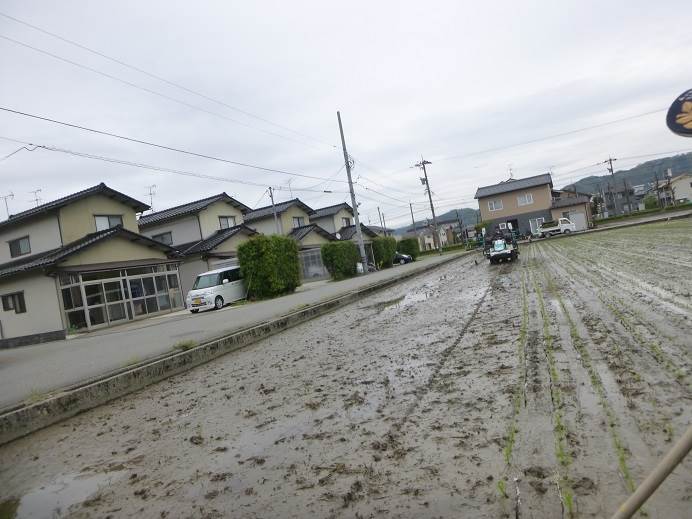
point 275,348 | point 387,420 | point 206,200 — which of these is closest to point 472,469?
point 387,420

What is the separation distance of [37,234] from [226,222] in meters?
11.8

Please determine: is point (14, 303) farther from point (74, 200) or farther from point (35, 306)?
point (74, 200)

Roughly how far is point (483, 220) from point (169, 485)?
51110mm

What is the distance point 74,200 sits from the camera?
838 inches

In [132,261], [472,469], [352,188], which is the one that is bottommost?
[472,469]

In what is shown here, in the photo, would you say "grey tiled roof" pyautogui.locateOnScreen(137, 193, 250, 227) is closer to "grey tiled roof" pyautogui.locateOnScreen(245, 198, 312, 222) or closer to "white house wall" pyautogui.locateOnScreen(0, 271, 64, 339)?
"grey tiled roof" pyautogui.locateOnScreen(245, 198, 312, 222)

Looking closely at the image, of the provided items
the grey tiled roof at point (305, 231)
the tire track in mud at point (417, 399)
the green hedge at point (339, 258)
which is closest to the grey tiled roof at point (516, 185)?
the grey tiled roof at point (305, 231)

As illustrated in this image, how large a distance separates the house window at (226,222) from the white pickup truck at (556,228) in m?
28.3

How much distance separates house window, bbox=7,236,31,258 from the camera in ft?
73.4

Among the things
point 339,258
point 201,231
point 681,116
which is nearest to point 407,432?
point 681,116

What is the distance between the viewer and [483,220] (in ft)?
168

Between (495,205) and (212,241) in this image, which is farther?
(495,205)

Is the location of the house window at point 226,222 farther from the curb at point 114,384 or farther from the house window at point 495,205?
the house window at point 495,205

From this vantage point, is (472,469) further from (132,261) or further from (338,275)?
(338,275)
